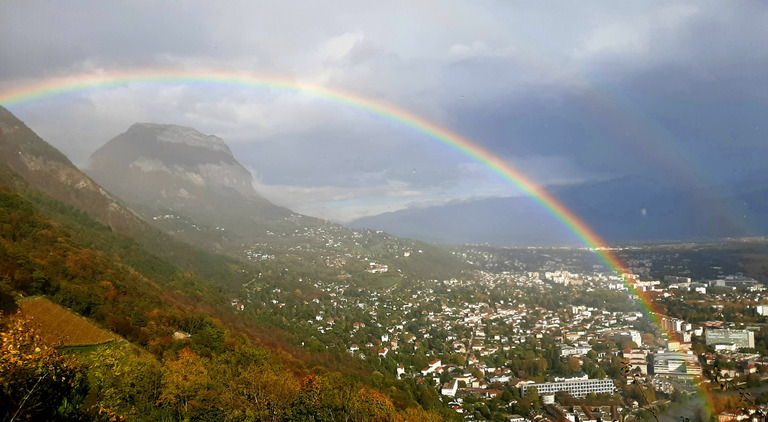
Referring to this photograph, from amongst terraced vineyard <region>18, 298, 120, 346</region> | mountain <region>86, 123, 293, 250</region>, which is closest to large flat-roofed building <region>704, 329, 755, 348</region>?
terraced vineyard <region>18, 298, 120, 346</region>

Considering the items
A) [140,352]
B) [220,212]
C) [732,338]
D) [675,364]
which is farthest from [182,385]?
[220,212]

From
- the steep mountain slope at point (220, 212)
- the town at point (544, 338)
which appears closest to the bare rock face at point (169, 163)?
the steep mountain slope at point (220, 212)

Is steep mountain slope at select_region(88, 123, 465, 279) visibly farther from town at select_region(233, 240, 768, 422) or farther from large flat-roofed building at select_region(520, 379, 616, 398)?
large flat-roofed building at select_region(520, 379, 616, 398)

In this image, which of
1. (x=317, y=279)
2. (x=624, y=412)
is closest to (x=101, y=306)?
(x=624, y=412)

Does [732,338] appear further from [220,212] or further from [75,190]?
[220,212]

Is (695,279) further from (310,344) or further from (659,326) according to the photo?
(310,344)

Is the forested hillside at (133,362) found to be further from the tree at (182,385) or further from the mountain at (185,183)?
the mountain at (185,183)

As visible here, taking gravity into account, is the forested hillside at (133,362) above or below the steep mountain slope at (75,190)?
below
